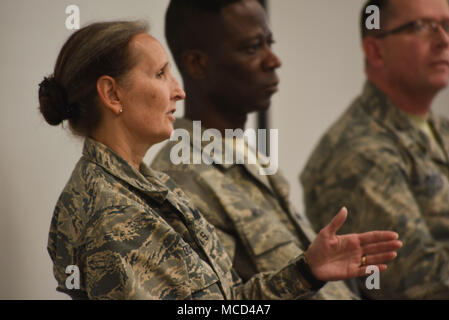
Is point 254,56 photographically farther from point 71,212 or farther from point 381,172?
point 71,212

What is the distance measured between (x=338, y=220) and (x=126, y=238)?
16.2 inches

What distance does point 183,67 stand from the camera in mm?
1906

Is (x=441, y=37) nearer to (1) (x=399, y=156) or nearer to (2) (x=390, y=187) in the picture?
(1) (x=399, y=156)

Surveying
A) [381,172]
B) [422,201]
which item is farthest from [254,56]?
[422,201]

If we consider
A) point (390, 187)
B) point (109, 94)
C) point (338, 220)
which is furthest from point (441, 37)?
point (109, 94)

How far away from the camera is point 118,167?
1.33 m

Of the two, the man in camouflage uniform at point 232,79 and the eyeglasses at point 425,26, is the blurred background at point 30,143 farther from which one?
the eyeglasses at point 425,26

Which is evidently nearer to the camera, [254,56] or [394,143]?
[254,56]

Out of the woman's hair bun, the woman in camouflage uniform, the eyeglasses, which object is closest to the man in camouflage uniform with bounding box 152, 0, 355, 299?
the woman in camouflage uniform

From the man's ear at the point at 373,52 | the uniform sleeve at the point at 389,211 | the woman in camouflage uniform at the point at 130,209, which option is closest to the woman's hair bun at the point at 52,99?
the woman in camouflage uniform at the point at 130,209

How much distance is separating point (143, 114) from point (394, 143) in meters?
1.07

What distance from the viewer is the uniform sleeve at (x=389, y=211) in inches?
80.0

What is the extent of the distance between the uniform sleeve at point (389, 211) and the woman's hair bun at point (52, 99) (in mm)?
1068

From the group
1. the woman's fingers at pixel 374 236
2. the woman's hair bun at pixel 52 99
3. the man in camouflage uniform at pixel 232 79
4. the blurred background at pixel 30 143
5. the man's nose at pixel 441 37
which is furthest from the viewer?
the man's nose at pixel 441 37
